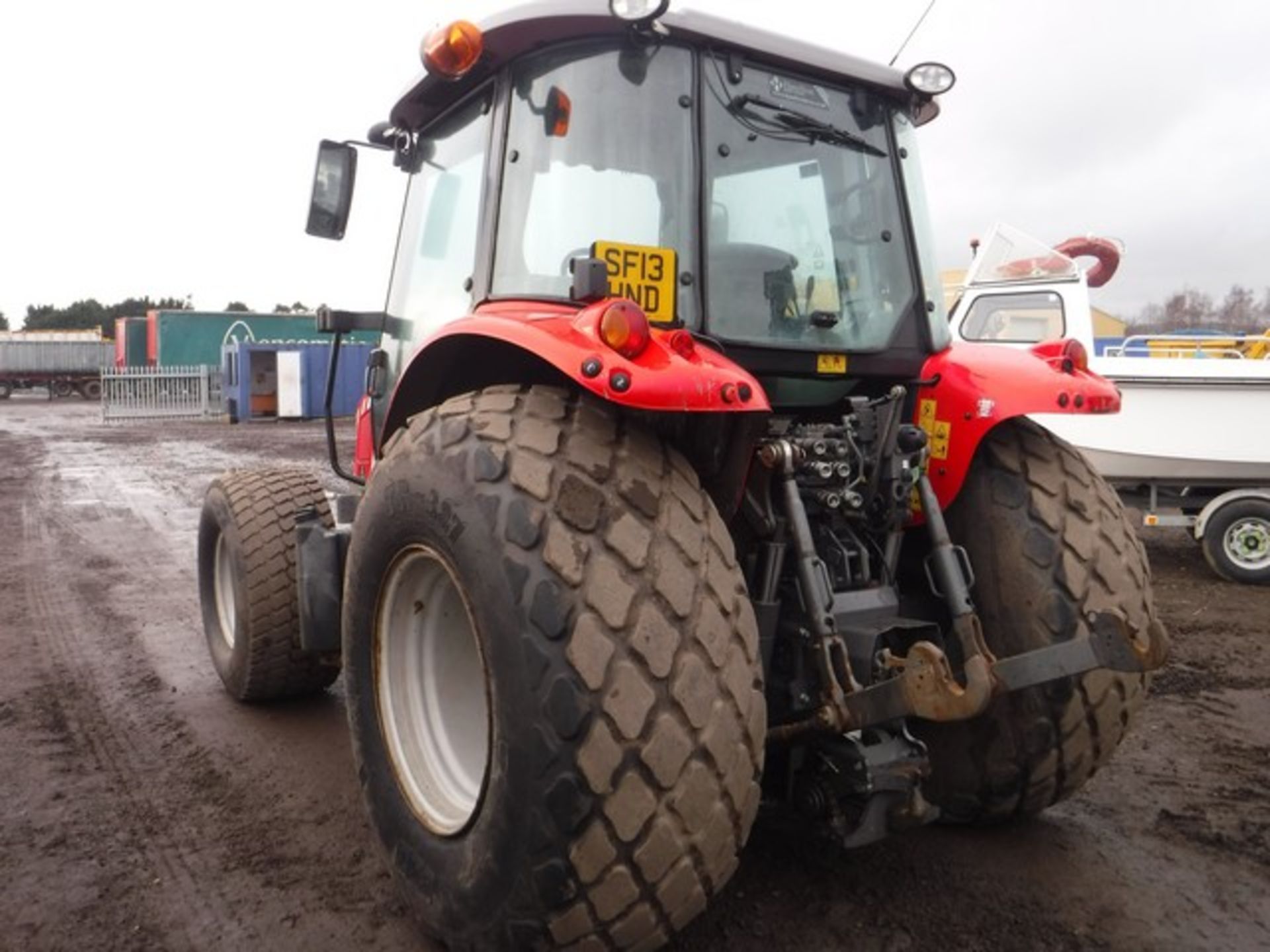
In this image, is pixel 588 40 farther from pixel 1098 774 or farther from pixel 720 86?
pixel 1098 774

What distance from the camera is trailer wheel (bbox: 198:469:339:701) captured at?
4125 millimetres

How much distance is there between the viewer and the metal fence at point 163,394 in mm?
26266

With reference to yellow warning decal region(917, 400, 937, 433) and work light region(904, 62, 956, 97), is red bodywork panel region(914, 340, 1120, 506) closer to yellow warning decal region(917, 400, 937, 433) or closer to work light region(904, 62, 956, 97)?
yellow warning decal region(917, 400, 937, 433)

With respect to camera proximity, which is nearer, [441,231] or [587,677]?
[587,677]

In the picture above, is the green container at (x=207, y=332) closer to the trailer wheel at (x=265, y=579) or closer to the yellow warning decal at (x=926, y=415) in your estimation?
the trailer wheel at (x=265, y=579)

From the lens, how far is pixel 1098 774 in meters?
3.76

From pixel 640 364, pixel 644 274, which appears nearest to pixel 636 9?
pixel 644 274

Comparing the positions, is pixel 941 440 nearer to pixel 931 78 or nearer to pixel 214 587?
pixel 931 78

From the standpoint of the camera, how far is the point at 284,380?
25.2 metres

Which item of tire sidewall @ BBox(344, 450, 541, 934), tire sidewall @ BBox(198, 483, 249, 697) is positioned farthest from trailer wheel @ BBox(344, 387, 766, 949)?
tire sidewall @ BBox(198, 483, 249, 697)

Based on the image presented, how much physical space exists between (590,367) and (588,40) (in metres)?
1.14

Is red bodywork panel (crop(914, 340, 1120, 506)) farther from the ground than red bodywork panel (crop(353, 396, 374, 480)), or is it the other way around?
red bodywork panel (crop(914, 340, 1120, 506))

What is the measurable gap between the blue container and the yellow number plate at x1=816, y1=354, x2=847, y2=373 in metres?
22.8

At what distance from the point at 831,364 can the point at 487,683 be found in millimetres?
1355
